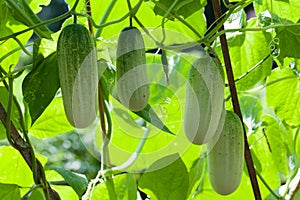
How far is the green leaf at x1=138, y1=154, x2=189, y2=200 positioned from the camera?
0.68 meters

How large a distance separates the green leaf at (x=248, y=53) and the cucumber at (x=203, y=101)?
318mm

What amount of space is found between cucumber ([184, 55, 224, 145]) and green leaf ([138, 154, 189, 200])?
16cm

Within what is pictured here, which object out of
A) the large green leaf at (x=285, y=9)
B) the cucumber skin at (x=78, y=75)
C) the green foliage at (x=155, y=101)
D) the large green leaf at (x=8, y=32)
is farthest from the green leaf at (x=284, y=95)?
the cucumber skin at (x=78, y=75)

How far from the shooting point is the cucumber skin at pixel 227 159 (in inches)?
21.0

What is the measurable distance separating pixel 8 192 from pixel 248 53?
0.38 metres

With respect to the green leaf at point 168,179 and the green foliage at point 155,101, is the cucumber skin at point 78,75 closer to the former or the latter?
the green foliage at point 155,101

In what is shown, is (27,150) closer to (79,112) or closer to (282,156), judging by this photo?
(79,112)

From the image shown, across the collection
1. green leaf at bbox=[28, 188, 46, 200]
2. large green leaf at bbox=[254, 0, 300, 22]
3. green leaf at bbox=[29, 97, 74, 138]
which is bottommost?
green leaf at bbox=[29, 97, 74, 138]

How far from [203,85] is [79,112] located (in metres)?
0.12

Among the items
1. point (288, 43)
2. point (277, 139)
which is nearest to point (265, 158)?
point (277, 139)

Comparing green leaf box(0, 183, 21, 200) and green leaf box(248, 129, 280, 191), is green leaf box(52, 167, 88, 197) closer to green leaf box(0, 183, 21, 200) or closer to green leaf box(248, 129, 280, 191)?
green leaf box(0, 183, 21, 200)

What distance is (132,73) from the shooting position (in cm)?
49

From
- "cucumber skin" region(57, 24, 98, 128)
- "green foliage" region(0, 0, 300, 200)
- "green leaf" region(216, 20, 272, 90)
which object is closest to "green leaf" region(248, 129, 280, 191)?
"green foliage" region(0, 0, 300, 200)

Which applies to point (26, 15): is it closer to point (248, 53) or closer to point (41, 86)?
point (41, 86)
